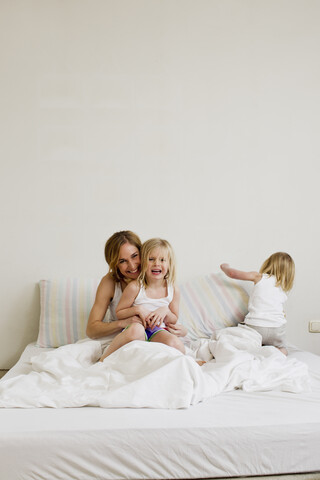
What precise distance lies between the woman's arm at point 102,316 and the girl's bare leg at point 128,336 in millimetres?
158

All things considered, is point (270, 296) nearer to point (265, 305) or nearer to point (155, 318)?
point (265, 305)

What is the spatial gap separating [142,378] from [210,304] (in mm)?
1171

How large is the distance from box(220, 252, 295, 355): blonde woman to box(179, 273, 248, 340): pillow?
0.10 m

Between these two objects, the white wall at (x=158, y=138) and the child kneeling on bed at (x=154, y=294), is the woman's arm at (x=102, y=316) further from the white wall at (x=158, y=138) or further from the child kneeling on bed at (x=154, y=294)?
the white wall at (x=158, y=138)

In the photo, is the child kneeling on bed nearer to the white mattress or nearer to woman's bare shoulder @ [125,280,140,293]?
woman's bare shoulder @ [125,280,140,293]

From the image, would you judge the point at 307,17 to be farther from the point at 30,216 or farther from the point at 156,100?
the point at 30,216

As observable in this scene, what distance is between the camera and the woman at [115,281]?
232 cm

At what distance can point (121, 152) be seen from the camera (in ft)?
9.62

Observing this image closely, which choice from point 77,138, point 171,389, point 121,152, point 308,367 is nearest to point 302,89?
point 121,152

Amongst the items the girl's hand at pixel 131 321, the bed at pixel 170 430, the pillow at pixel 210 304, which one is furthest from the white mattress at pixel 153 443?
the pillow at pixel 210 304

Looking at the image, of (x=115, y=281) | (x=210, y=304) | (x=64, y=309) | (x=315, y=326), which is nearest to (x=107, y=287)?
(x=115, y=281)

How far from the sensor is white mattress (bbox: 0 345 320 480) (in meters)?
1.42

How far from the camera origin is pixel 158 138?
2965 mm

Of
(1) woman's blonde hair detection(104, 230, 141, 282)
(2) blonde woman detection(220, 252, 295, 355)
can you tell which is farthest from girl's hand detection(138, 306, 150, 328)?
(2) blonde woman detection(220, 252, 295, 355)
